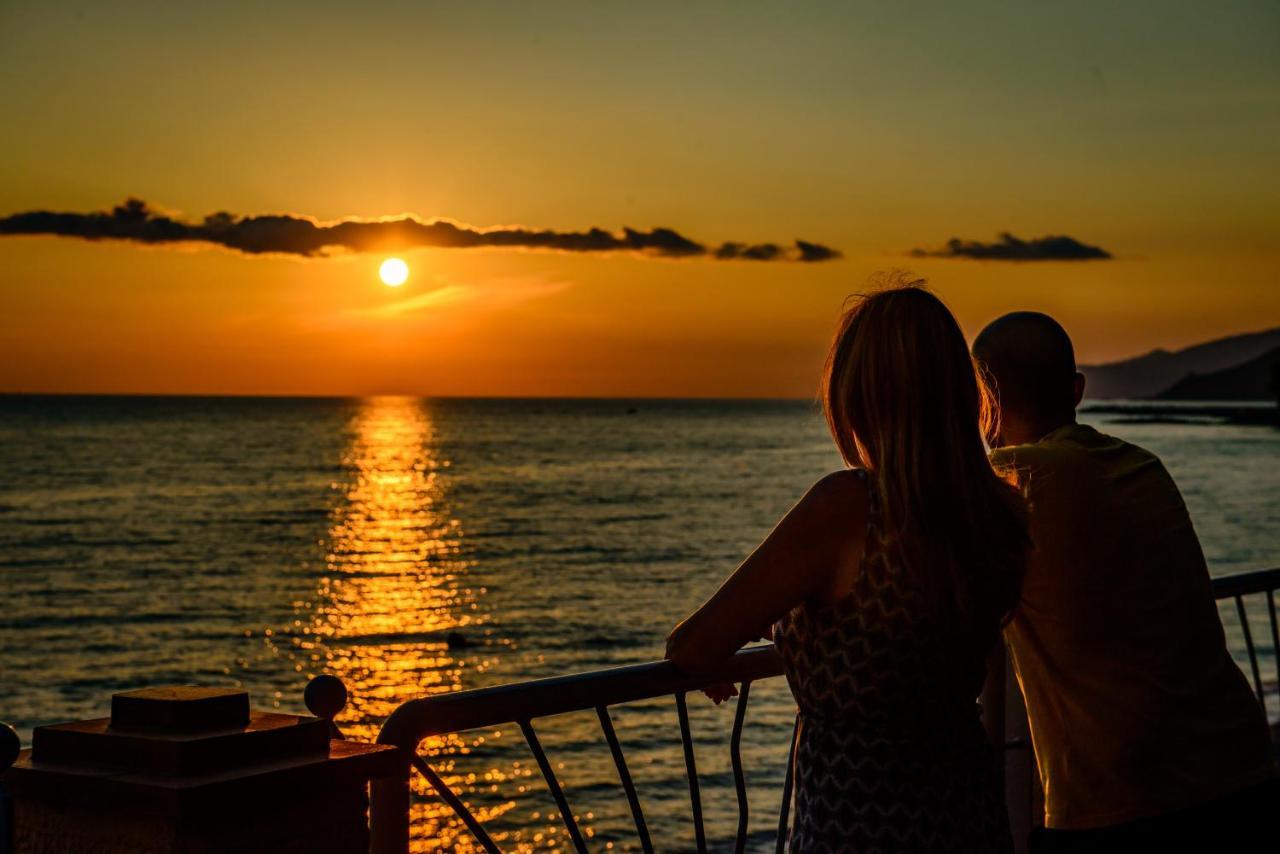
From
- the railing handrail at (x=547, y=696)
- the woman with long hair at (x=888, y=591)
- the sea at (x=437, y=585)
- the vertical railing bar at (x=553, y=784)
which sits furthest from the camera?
the sea at (x=437, y=585)

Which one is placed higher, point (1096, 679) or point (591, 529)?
point (1096, 679)

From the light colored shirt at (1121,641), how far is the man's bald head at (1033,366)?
12 centimetres

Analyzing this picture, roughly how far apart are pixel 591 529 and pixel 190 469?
47081 mm

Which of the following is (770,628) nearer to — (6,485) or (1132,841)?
(1132,841)

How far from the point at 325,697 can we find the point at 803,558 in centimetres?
88

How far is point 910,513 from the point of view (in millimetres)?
2373

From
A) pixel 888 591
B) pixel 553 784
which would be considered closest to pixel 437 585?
pixel 553 784

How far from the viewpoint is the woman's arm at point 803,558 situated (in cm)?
235

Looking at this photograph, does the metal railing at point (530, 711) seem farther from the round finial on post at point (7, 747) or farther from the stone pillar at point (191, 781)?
the round finial on post at point (7, 747)

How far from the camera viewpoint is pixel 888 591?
2387mm

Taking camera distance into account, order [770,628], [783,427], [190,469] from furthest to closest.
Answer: [783,427] → [190,469] → [770,628]

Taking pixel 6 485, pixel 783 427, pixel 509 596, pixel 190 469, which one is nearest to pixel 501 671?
pixel 509 596

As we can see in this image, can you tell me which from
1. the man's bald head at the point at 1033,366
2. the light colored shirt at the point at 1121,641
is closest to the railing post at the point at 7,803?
the light colored shirt at the point at 1121,641

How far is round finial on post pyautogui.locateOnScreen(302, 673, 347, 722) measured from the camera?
2449 millimetres
